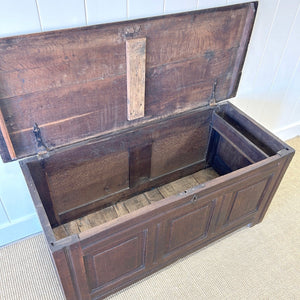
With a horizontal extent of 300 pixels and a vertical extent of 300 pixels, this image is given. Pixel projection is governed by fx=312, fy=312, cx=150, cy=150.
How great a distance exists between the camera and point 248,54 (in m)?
1.73

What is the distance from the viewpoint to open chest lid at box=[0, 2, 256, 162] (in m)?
1.14

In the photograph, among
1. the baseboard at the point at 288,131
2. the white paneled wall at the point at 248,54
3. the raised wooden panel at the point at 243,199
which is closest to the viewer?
the white paneled wall at the point at 248,54

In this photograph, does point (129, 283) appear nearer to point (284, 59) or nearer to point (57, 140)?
point (57, 140)

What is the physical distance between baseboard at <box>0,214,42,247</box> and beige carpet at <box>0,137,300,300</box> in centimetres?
4

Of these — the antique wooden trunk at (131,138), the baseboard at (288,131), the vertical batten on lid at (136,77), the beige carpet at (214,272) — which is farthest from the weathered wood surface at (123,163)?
the baseboard at (288,131)

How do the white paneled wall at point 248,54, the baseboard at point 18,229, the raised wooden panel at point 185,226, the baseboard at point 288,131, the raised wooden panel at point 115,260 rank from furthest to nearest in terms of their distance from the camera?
the baseboard at point 288,131 → the baseboard at point 18,229 → the raised wooden panel at point 185,226 → the raised wooden panel at point 115,260 → the white paneled wall at point 248,54

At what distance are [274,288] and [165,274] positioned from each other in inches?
21.4

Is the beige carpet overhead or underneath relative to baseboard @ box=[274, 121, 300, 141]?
underneath

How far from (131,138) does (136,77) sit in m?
0.36

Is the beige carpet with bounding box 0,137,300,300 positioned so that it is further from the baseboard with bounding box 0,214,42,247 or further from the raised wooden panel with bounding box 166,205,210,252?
the raised wooden panel with bounding box 166,205,210,252

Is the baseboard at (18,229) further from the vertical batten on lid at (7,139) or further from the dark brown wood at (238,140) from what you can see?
the dark brown wood at (238,140)

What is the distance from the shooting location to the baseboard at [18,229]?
65.2 inches

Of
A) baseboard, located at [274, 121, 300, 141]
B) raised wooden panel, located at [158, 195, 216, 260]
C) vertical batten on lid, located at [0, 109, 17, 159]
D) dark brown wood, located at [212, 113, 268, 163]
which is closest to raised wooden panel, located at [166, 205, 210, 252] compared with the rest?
raised wooden panel, located at [158, 195, 216, 260]

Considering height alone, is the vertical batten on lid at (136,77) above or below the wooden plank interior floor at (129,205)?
above
